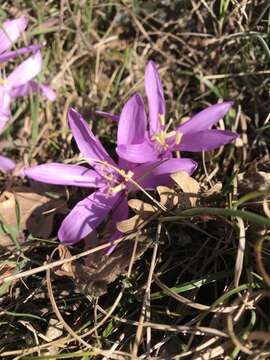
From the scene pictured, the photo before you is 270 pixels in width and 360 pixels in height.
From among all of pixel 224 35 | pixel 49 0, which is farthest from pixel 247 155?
pixel 49 0

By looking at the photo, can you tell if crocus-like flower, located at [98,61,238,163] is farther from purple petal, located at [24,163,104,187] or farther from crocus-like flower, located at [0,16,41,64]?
crocus-like flower, located at [0,16,41,64]

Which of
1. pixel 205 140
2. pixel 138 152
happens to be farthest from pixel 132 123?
pixel 205 140

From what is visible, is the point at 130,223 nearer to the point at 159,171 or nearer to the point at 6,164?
the point at 159,171

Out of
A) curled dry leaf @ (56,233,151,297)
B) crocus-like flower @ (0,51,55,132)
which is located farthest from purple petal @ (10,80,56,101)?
curled dry leaf @ (56,233,151,297)

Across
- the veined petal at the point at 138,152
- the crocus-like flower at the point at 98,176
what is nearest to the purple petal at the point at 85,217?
the crocus-like flower at the point at 98,176

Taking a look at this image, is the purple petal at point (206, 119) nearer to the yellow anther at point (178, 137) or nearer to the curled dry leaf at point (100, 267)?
the yellow anther at point (178, 137)

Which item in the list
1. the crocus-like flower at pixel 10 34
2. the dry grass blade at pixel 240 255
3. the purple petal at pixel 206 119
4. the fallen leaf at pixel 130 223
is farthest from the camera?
the crocus-like flower at pixel 10 34
